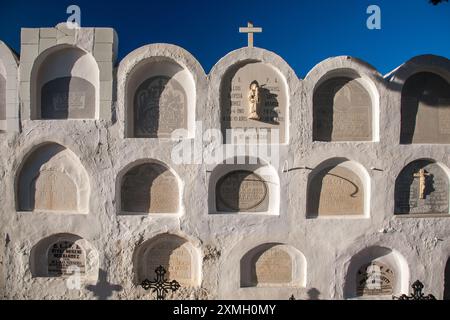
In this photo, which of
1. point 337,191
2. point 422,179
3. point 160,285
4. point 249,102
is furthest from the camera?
point 337,191

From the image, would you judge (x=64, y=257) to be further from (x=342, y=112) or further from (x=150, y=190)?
(x=342, y=112)

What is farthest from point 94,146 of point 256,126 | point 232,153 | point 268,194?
point 268,194

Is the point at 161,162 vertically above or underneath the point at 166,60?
underneath

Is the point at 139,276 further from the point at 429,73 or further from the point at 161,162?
the point at 429,73

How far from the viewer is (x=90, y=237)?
7.31 metres

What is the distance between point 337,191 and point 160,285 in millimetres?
5034

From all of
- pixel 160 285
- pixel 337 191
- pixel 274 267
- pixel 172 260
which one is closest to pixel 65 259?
pixel 160 285

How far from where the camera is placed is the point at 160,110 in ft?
24.9

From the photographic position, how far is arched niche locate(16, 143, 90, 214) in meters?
7.52

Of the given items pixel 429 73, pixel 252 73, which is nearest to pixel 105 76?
pixel 252 73

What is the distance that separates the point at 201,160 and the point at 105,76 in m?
3.17

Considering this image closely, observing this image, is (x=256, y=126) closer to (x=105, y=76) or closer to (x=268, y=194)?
(x=268, y=194)

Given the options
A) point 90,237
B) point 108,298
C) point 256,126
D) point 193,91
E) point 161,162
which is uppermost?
point 193,91

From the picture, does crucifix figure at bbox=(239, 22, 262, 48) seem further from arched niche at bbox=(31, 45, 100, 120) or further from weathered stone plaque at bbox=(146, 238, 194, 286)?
weathered stone plaque at bbox=(146, 238, 194, 286)
